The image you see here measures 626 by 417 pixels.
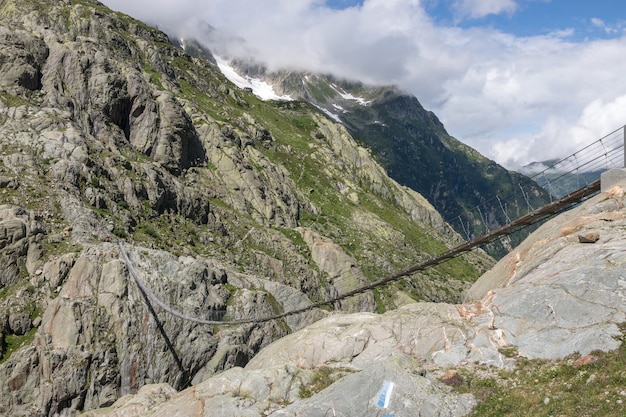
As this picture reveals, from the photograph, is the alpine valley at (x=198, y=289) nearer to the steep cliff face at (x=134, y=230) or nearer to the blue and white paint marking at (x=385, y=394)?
the blue and white paint marking at (x=385, y=394)

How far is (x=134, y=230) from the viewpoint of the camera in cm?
6097

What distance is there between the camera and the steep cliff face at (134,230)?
1539 inches

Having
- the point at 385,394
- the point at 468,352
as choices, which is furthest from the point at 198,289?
the point at 385,394

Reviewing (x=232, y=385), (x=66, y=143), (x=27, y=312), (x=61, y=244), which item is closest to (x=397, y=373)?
(x=232, y=385)

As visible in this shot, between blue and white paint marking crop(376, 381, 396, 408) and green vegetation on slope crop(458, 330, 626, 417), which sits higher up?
blue and white paint marking crop(376, 381, 396, 408)

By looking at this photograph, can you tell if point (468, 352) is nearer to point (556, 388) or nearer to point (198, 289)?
point (556, 388)

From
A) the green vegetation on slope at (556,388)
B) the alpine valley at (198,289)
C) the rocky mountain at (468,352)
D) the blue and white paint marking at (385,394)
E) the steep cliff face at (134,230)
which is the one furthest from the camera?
the steep cliff face at (134,230)

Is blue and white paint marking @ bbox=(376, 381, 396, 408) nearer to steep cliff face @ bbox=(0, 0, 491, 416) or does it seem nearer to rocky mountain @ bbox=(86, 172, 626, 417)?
rocky mountain @ bbox=(86, 172, 626, 417)

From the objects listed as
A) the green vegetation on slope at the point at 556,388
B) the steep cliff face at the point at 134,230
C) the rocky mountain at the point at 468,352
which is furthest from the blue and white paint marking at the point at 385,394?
the steep cliff face at the point at 134,230

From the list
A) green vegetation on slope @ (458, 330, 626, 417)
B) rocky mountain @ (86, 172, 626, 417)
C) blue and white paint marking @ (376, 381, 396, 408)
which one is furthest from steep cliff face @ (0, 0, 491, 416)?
green vegetation on slope @ (458, 330, 626, 417)

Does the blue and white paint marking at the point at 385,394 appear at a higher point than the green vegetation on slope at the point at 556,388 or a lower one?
higher

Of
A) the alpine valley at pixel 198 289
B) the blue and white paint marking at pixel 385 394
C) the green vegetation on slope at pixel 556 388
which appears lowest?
the green vegetation on slope at pixel 556 388

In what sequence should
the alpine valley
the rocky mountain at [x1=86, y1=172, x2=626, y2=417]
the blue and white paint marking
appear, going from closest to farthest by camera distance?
the rocky mountain at [x1=86, y1=172, x2=626, y2=417], the blue and white paint marking, the alpine valley

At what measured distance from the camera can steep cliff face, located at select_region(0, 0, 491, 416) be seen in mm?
39094
